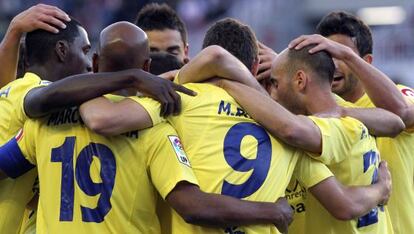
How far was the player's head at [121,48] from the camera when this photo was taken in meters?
4.51

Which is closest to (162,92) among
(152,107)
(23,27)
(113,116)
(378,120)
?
(152,107)

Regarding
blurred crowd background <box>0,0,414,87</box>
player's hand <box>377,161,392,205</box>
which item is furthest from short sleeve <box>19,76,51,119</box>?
blurred crowd background <box>0,0,414,87</box>

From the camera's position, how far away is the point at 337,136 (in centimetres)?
475

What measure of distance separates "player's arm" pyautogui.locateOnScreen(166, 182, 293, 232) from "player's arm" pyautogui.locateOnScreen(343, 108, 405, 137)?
0.90 meters

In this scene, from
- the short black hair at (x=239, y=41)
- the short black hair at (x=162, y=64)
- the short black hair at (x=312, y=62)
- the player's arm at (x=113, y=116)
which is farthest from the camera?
the short black hair at (x=162, y=64)

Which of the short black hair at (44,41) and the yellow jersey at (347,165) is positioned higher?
the short black hair at (44,41)

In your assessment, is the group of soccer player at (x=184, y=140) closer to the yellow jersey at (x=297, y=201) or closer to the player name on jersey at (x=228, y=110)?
the player name on jersey at (x=228, y=110)

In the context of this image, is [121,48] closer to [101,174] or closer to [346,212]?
[101,174]

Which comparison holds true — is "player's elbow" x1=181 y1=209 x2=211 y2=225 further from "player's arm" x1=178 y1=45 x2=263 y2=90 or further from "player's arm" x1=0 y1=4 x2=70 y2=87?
"player's arm" x1=0 y1=4 x2=70 y2=87

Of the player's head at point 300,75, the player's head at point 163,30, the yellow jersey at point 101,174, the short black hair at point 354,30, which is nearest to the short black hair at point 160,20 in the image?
the player's head at point 163,30

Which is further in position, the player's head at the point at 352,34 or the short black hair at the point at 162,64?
the player's head at the point at 352,34

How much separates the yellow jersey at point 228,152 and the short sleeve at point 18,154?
651mm

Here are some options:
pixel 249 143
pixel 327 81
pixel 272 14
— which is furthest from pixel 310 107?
pixel 272 14

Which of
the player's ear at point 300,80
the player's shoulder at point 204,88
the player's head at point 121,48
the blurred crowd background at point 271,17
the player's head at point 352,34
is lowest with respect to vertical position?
the blurred crowd background at point 271,17
